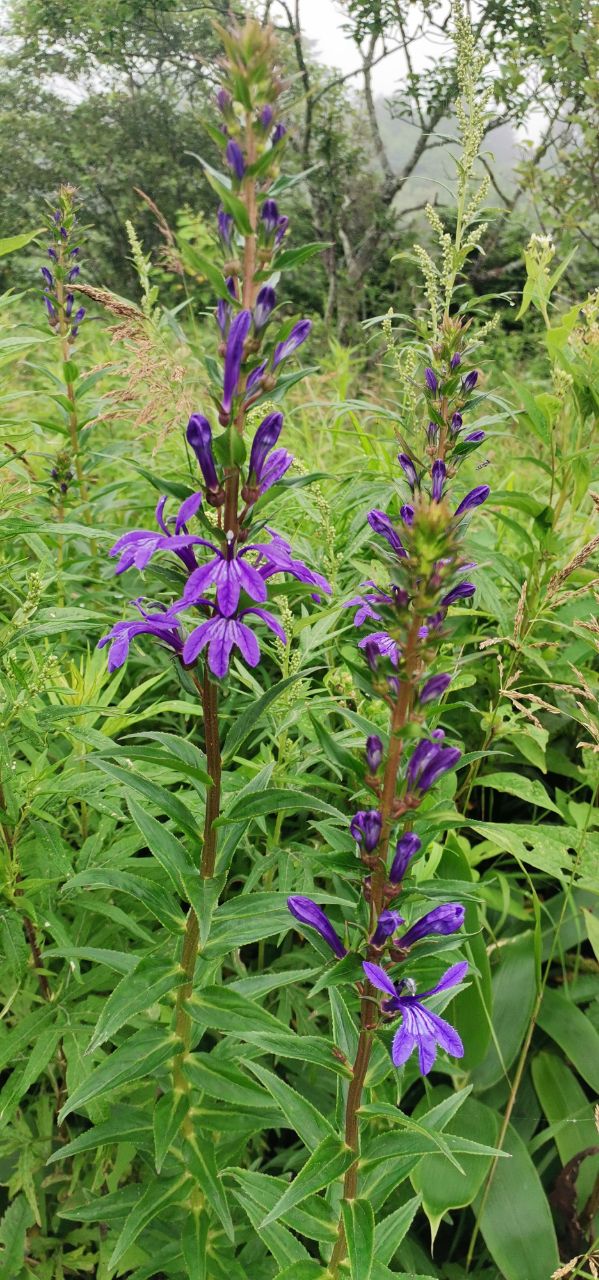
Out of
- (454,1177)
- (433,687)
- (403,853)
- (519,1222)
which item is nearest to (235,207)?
(433,687)

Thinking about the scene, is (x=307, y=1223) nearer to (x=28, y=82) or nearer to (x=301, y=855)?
(x=301, y=855)

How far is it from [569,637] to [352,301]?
1051 cm

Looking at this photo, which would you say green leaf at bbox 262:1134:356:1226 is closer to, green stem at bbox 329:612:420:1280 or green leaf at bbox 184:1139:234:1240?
green stem at bbox 329:612:420:1280

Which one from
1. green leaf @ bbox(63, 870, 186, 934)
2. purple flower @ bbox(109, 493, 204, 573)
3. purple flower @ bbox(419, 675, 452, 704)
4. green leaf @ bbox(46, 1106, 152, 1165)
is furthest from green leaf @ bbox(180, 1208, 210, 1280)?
purple flower @ bbox(109, 493, 204, 573)

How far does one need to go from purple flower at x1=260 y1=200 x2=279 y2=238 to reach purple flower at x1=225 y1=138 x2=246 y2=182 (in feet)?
0.18

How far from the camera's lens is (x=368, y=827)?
1152 millimetres

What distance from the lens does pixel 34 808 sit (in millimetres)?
1704

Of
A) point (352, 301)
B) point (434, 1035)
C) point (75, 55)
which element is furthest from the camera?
point (75, 55)

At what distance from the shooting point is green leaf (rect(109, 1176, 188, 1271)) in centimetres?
149

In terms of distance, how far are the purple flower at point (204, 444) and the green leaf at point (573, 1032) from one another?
1842mm

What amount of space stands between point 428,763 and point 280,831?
1.23 m

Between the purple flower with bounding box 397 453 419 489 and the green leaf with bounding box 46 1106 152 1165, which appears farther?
the purple flower with bounding box 397 453 419 489

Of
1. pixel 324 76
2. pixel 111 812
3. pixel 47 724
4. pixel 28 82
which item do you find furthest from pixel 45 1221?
pixel 28 82

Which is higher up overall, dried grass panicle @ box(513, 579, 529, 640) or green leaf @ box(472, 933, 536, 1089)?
dried grass panicle @ box(513, 579, 529, 640)
